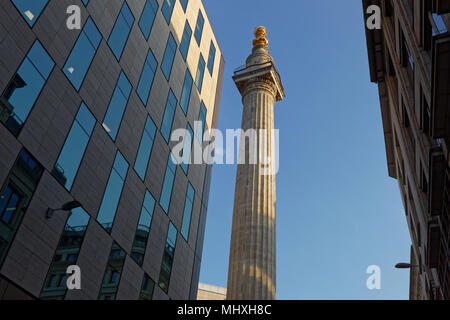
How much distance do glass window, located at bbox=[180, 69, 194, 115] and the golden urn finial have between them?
80.5 ft

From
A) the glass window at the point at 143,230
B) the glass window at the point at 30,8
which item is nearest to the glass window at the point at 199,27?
the glass window at the point at 143,230

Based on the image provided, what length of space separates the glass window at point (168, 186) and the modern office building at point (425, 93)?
47.1 ft

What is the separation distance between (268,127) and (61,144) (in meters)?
28.5

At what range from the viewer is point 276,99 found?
166ft

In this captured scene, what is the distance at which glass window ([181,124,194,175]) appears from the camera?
29.4 m

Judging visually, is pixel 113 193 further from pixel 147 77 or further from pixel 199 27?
pixel 199 27

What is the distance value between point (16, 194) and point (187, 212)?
15.4 m

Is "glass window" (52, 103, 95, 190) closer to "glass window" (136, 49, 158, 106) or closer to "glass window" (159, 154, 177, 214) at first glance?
"glass window" (136, 49, 158, 106)

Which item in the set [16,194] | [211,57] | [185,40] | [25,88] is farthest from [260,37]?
[16,194]

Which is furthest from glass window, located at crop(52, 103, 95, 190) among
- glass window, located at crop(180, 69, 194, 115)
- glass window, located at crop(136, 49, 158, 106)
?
glass window, located at crop(180, 69, 194, 115)

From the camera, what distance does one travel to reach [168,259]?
2570 centimetres

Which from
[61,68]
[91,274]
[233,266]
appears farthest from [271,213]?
[61,68]

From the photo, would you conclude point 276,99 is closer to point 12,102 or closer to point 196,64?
point 196,64

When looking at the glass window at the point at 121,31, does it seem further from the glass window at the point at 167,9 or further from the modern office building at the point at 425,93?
the modern office building at the point at 425,93
